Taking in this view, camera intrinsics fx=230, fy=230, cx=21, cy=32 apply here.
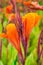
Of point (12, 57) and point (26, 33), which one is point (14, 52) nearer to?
point (12, 57)

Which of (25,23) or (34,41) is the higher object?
(25,23)

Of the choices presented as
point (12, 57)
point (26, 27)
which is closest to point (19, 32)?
point (26, 27)

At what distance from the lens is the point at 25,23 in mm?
344

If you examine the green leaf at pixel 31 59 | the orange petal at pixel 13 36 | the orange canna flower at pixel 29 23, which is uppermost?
the orange canna flower at pixel 29 23

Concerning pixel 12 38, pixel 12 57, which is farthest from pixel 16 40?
pixel 12 57

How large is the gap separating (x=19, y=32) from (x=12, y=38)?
0.06 ft

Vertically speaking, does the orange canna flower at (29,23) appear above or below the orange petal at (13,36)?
above

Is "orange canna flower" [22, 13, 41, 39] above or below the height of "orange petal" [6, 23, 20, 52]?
above

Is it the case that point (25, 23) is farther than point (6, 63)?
No

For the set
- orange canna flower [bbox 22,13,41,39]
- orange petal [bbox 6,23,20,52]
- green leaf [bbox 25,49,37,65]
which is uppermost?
orange canna flower [bbox 22,13,41,39]

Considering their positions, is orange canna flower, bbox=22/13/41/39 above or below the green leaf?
above

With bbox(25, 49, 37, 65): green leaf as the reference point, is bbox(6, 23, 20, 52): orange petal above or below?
above

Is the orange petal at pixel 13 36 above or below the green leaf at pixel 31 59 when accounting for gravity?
above

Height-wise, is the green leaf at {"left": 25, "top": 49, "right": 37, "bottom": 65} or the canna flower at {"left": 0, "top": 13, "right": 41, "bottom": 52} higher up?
the canna flower at {"left": 0, "top": 13, "right": 41, "bottom": 52}
